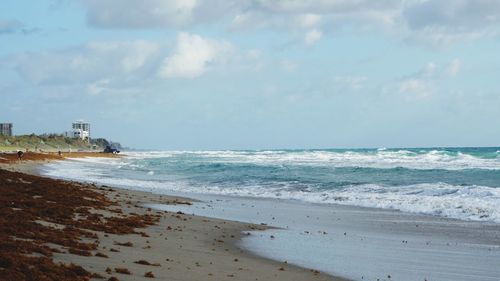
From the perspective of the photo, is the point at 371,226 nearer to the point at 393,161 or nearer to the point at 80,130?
the point at 393,161

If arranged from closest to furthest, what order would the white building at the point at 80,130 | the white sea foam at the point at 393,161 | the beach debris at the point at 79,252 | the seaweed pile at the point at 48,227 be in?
the seaweed pile at the point at 48,227, the beach debris at the point at 79,252, the white sea foam at the point at 393,161, the white building at the point at 80,130

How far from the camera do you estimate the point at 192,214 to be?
17.8 metres

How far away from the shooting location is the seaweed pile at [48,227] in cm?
738

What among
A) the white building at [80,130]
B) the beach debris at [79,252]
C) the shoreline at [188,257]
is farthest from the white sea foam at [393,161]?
the white building at [80,130]

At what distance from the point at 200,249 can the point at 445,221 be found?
27.3 feet

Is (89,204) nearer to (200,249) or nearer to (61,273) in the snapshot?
(200,249)

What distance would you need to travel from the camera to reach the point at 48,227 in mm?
11117

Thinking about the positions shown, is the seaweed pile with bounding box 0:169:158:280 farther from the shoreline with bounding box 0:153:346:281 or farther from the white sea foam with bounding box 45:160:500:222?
the white sea foam with bounding box 45:160:500:222

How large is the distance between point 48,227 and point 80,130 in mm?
171663

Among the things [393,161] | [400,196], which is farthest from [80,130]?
[400,196]

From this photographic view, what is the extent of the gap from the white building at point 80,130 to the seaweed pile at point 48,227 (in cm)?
16071

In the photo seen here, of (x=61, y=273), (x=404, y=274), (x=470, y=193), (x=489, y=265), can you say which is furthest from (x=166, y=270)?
(x=470, y=193)

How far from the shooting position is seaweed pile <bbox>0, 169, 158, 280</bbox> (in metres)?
7.38

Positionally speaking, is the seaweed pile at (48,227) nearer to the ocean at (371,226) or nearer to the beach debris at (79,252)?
the beach debris at (79,252)
